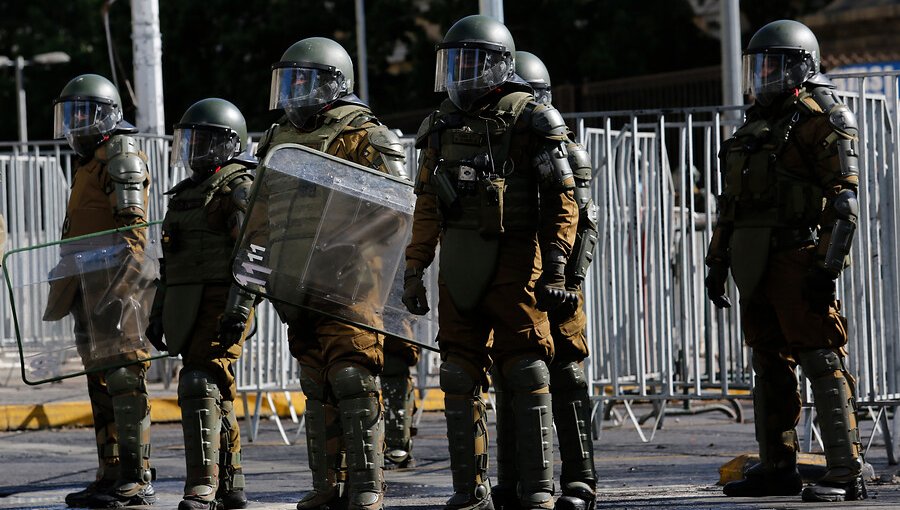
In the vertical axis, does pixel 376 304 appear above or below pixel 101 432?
above

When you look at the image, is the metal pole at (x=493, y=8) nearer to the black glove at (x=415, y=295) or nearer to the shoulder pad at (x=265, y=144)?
the shoulder pad at (x=265, y=144)

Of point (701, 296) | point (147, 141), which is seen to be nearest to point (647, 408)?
point (701, 296)

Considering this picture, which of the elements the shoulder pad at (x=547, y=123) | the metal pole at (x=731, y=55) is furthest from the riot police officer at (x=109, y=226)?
the metal pole at (x=731, y=55)

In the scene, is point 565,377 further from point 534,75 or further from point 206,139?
point 206,139

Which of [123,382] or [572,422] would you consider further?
[123,382]

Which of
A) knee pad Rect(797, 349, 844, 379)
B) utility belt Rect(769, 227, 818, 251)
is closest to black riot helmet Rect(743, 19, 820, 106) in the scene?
utility belt Rect(769, 227, 818, 251)

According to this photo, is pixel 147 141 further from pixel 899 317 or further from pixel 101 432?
pixel 899 317

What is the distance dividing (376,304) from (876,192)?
307 cm

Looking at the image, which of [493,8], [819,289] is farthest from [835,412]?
[493,8]

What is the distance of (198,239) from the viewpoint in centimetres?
717

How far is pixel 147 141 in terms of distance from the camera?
41.4ft

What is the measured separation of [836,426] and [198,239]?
9.62 feet

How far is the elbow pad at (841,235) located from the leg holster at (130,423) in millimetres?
3309

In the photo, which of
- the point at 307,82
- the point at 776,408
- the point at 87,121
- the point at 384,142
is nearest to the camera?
the point at 384,142
